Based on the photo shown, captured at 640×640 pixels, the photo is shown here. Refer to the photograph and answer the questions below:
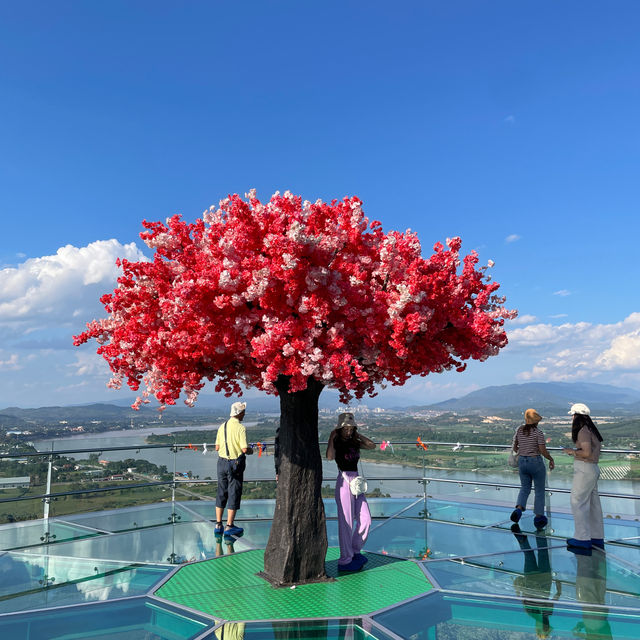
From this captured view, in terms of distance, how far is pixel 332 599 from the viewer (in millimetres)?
5512

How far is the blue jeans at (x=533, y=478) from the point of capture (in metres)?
8.93

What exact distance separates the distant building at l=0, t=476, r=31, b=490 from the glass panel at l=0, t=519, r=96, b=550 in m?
0.59

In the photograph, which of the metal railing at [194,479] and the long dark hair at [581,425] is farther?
the metal railing at [194,479]

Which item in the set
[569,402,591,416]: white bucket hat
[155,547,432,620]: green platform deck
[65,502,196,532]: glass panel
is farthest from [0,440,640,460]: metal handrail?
[155,547,432,620]: green platform deck

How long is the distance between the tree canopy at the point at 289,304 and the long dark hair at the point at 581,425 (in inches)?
98.6

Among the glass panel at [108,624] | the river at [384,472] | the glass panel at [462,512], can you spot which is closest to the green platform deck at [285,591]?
the glass panel at [108,624]

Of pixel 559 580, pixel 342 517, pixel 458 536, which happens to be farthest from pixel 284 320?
pixel 458 536

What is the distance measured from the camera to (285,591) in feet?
19.1

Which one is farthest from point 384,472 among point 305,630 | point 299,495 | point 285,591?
point 305,630

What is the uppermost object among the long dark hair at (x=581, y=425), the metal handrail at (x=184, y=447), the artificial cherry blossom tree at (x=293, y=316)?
the artificial cherry blossom tree at (x=293, y=316)

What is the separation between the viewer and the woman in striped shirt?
351 inches

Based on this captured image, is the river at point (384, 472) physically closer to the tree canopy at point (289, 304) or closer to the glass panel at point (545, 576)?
the glass panel at point (545, 576)

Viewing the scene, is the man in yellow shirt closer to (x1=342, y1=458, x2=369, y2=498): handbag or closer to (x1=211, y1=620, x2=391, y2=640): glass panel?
(x1=342, y1=458, x2=369, y2=498): handbag

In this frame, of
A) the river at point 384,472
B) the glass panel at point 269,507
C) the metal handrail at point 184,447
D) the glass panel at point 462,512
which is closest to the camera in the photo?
the metal handrail at point 184,447
